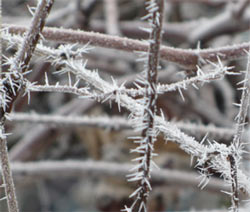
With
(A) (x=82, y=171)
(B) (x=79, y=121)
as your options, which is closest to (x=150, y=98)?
(B) (x=79, y=121)

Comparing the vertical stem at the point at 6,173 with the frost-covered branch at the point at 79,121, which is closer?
the vertical stem at the point at 6,173

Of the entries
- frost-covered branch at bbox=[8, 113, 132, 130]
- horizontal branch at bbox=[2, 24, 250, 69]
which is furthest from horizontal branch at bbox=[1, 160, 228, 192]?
horizontal branch at bbox=[2, 24, 250, 69]

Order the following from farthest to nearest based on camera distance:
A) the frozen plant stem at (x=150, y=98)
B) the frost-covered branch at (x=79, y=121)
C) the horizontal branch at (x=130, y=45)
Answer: the frost-covered branch at (x=79, y=121)
the horizontal branch at (x=130, y=45)
the frozen plant stem at (x=150, y=98)

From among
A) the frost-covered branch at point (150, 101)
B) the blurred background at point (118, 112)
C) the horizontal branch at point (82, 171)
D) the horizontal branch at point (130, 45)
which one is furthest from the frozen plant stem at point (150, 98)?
the horizontal branch at point (82, 171)

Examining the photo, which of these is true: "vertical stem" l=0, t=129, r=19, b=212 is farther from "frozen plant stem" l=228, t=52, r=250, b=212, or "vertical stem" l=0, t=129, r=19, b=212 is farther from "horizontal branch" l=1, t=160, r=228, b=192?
"horizontal branch" l=1, t=160, r=228, b=192

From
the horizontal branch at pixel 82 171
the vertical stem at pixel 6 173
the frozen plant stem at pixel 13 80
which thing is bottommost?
the horizontal branch at pixel 82 171

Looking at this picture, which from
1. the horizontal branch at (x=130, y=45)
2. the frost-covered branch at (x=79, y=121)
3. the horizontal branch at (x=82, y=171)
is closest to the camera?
the horizontal branch at (x=130, y=45)

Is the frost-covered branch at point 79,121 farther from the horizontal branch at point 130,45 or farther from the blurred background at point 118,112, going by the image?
the horizontal branch at point 130,45
